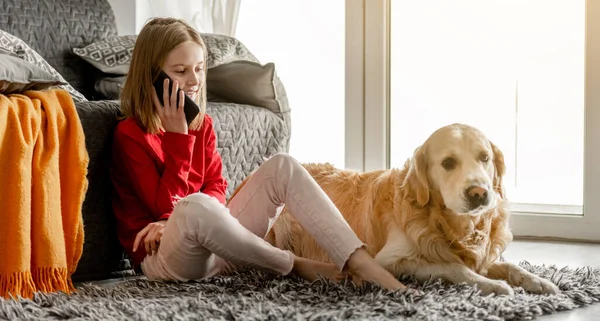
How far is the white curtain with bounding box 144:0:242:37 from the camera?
3.67 metres

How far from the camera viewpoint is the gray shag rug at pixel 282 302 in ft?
5.41

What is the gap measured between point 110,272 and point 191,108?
1.64 ft

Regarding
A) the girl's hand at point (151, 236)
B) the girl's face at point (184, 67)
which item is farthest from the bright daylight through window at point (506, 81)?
the girl's hand at point (151, 236)

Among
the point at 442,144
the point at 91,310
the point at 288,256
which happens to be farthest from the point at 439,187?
the point at 91,310

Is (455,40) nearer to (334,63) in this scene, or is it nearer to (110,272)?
(334,63)

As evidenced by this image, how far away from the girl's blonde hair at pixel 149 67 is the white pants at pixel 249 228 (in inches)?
12.1

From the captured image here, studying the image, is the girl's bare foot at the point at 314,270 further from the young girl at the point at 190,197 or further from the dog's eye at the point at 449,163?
the dog's eye at the point at 449,163

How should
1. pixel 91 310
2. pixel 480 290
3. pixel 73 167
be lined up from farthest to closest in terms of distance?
pixel 73 167 → pixel 480 290 → pixel 91 310

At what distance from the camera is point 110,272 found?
219cm

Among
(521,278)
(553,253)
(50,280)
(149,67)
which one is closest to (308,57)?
(553,253)

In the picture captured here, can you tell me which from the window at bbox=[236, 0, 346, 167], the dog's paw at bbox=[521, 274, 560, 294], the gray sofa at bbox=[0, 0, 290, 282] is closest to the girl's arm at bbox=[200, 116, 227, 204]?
the gray sofa at bbox=[0, 0, 290, 282]

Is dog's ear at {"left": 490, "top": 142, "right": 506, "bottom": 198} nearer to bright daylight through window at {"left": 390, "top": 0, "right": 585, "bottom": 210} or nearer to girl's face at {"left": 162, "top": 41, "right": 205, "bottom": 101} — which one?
girl's face at {"left": 162, "top": 41, "right": 205, "bottom": 101}

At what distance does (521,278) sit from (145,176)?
0.99m

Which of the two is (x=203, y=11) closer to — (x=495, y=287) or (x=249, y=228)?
(x=249, y=228)
